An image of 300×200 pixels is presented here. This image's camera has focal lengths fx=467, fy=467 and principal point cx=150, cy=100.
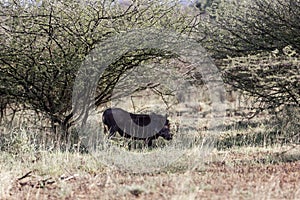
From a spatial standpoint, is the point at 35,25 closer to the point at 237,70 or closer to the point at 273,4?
the point at 237,70

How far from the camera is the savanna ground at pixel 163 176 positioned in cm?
475

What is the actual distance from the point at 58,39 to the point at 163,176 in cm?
359

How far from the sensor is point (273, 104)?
8.73m

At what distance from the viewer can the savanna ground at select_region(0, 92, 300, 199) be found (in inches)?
187

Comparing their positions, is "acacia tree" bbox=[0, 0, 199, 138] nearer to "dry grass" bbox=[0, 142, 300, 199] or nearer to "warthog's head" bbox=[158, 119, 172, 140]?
"warthog's head" bbox=[158, 119, 172, 140]

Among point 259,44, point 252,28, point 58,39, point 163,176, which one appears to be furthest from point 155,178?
point 252,28

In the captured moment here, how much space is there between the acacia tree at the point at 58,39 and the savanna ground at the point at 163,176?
1.61 m

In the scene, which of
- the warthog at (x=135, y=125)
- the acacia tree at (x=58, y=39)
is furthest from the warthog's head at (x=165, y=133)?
the acacia tree at (x=58, y=39)

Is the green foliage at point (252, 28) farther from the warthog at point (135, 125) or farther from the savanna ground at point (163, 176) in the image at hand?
the savanna ground at point (163, 176)

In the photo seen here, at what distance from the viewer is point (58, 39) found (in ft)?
26.5

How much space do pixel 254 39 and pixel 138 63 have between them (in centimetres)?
229

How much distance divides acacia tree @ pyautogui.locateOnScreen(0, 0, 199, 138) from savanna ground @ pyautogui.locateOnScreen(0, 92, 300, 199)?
1.61 metres

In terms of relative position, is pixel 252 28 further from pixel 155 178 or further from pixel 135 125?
pixel 155 178

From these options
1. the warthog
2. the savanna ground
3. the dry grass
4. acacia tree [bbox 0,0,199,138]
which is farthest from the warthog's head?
the dry grass
